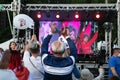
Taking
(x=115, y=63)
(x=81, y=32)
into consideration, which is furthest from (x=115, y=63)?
(x=81, y=32)

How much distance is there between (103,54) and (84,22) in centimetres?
166

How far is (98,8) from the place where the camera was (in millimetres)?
18062

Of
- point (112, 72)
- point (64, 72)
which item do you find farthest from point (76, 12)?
point (64, 72)

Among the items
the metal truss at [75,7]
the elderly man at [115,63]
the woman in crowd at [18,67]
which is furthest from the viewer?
the metal truss at [75,7]

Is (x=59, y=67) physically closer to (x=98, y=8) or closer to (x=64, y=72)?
(x=64, y=72)

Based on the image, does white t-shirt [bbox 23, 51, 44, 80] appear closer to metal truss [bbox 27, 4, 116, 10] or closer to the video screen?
metal truss [bbox 27, 4, 116, 10]

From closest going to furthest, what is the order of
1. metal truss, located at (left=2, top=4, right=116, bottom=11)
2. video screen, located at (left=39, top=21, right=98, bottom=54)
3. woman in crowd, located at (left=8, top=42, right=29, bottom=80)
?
woman in crowd, located at (left=8, top=42, right=29, bottom=80) → metal truss, located at (left=2, top=4, right=116, bottom=11) → video screen, located at (left=39, top=21, right=98, bottom=54)

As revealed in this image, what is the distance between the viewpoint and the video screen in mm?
19094

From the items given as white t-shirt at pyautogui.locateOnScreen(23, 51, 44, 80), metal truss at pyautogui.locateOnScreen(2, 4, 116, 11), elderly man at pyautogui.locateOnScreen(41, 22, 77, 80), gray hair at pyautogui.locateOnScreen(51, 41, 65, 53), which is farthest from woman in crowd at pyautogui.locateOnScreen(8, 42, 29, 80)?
metal truss at pyautogui.locateOnScreen(2, 4, 116, 11)

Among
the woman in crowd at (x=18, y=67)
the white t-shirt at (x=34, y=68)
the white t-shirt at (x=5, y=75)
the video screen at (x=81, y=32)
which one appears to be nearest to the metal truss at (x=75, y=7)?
the video screen at (x=81, y=32)

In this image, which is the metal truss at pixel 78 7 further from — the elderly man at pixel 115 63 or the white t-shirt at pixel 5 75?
the white t-shirt at pixel 5 75

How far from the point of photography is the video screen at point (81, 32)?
19.1 metres

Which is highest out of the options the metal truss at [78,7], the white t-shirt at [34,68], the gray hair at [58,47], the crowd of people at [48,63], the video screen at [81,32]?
the gray hair at [58,47]

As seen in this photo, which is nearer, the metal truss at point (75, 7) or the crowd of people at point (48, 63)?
the crowd of people at point (48, 63)
